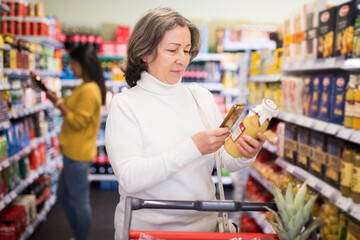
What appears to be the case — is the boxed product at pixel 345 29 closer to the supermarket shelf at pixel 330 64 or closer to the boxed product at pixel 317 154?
the supermarket shelf at pixel 330 64

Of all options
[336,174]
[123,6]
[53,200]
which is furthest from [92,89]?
[123,6]

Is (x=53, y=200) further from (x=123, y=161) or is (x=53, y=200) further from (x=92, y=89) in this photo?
(x=123, y=161)

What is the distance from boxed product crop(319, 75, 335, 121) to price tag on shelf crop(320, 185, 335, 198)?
1.50 ft

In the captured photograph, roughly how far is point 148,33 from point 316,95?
1605 millimetres

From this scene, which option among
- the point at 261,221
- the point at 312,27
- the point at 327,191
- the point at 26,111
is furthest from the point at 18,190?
the point at 312,27

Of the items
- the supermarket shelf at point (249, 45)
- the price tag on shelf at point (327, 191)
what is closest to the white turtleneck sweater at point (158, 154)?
the price tag on shelf at point (327, 191)

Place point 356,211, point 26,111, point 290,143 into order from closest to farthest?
point 356,211 → point 290,143 → point 26,111

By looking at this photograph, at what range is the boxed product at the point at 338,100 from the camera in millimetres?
2359

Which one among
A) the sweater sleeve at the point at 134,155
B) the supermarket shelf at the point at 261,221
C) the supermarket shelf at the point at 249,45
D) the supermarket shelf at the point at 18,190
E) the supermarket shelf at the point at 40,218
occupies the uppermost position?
the supermarket shelf at the point at 249,45

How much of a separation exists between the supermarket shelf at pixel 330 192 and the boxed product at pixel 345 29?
861 millimetres

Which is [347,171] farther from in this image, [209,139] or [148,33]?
[148,33]

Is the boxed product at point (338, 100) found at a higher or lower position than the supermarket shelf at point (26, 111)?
higher

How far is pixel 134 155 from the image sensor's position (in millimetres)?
1469

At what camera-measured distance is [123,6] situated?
23.1ft
